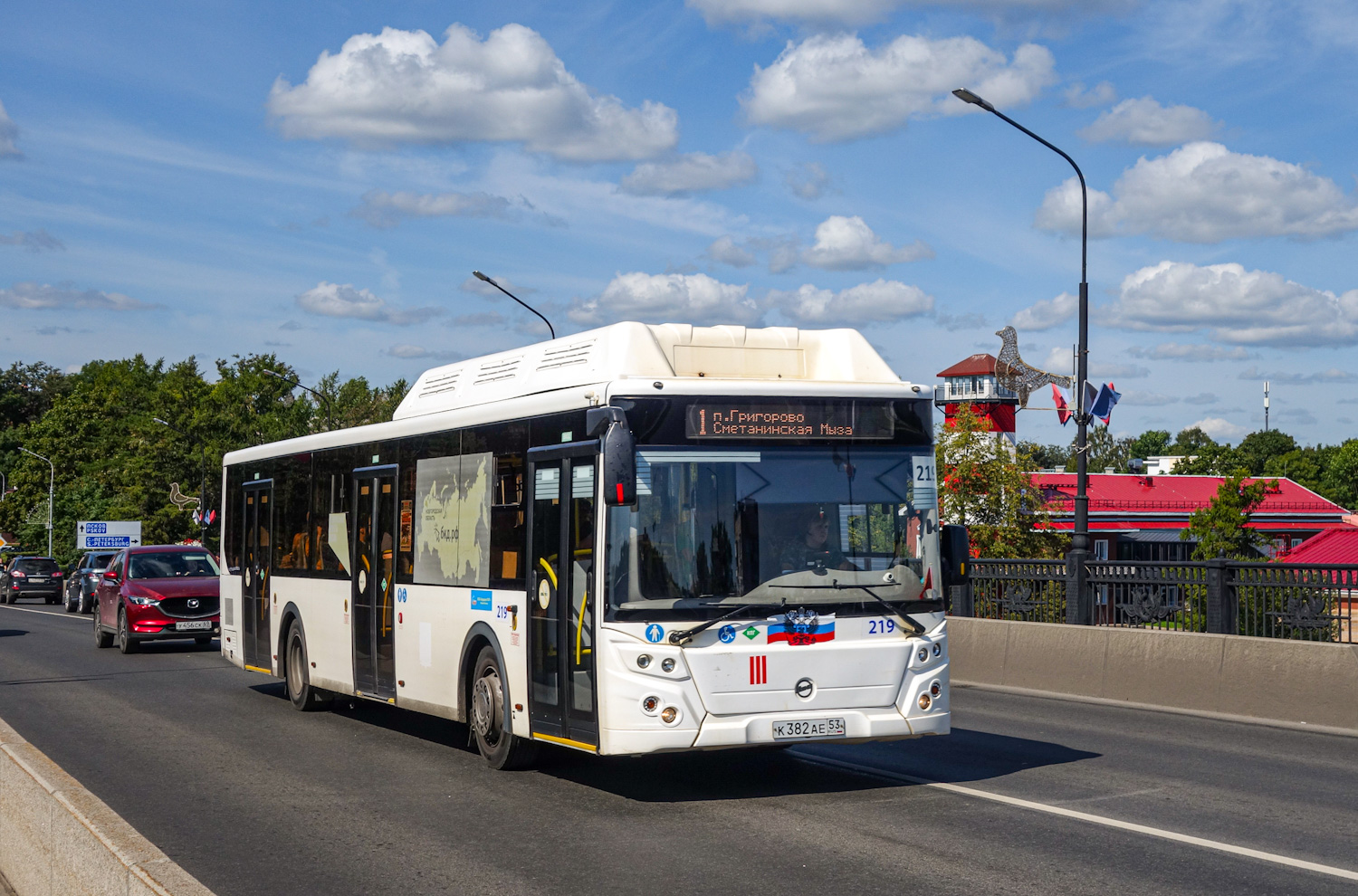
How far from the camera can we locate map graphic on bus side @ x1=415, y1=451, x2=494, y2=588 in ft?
37.4

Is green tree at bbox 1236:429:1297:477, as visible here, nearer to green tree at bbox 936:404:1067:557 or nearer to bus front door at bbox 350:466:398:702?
green tree at bbox 936:404:1067:557

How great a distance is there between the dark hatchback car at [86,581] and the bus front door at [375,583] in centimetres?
3202

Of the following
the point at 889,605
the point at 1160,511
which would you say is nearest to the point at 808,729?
the point at 889,605

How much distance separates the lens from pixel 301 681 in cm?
1588

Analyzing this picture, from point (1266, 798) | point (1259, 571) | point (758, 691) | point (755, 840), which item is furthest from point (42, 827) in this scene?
point (1259, 571)

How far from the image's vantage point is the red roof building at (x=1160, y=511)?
80.2 metres

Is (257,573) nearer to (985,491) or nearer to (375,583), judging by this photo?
(375,583)

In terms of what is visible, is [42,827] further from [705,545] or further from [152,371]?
[152,371]

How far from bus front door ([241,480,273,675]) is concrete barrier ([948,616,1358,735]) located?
28.1 ft

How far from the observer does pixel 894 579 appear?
383 inches

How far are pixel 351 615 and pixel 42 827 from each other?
7628 millimetres

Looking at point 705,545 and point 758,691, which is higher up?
point 705,545

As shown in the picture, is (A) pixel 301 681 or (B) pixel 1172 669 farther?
(A) pixel 301 681

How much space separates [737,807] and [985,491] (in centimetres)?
3381
